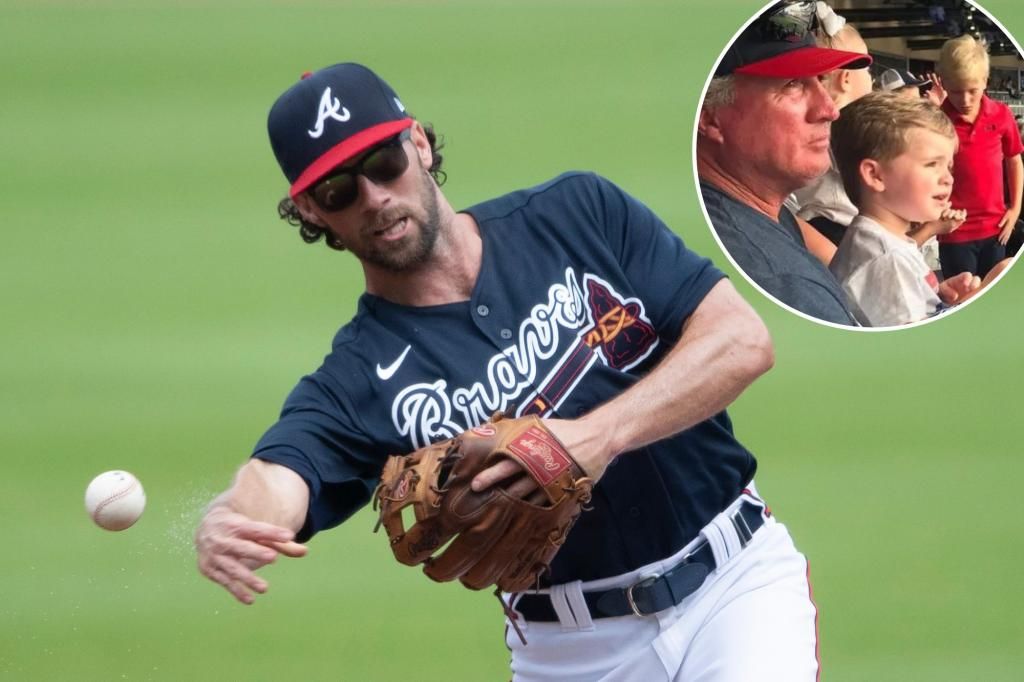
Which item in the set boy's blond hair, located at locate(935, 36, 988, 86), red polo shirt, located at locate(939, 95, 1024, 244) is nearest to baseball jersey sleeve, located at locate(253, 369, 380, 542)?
red polo shirt, located at locate(939, 95, 1024, 244)

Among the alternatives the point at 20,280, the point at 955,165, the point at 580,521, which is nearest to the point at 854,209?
the point at 955,165

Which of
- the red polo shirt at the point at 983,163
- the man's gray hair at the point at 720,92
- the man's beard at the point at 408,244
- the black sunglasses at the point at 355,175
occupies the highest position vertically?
the black sunglasses at the point at 355,175

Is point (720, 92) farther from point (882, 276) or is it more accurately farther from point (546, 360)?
point (546, 360)

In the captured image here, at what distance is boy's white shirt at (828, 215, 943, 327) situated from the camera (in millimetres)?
4582

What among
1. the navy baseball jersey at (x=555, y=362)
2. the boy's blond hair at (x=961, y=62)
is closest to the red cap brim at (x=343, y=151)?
the navy baseball jersey at (x=555, y=362)

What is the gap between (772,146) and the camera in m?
4.19

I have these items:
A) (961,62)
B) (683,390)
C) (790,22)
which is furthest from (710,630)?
(961,62)

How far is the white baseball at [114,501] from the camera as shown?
10.3 ft

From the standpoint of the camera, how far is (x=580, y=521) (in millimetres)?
2834

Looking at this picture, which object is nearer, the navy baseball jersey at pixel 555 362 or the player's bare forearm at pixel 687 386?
the player's bare forearm at pixel 687 386

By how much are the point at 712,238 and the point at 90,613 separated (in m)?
2.73

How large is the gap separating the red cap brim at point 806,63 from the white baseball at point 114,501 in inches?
89.3

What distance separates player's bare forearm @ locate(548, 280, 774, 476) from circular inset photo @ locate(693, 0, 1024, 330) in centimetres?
159

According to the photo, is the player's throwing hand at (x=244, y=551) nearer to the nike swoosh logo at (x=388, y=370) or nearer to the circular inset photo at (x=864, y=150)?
the nike swoosh logo at (x=388, y=370)
